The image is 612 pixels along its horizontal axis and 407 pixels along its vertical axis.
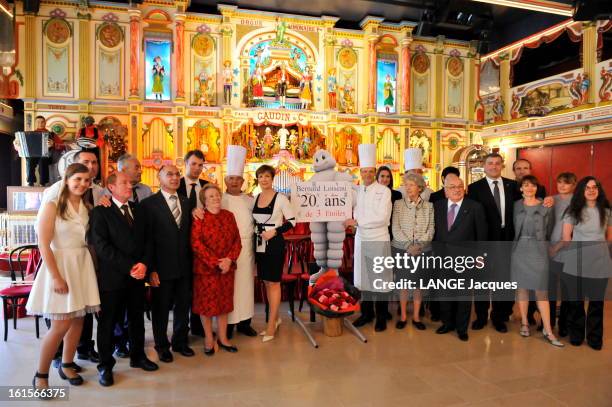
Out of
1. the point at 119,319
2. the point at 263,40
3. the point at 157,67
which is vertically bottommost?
the point at 119,319

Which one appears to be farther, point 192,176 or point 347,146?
point 347,146

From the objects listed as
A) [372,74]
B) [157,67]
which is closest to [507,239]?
[372,74]

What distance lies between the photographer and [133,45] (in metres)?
10.4

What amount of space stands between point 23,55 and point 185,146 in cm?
418

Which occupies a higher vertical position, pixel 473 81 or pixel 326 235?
pixel 473 81

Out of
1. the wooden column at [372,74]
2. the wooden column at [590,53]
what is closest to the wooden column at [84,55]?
the wooden column at [372,74]

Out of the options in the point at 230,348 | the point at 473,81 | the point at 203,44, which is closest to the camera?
the point at 230,348

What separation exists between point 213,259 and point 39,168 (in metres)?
4.78

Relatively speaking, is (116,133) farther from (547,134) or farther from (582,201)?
(547,134)

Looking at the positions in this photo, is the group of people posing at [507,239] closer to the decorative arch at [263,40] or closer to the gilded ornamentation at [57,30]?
the decorative arch at [263,40]

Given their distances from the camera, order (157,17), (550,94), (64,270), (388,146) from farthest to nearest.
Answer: (388,146) → (550,94) → (157,17) → (64,270)

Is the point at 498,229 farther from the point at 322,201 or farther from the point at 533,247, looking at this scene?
the point at 322,201

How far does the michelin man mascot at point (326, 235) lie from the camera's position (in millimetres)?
3770

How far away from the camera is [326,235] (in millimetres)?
3818
